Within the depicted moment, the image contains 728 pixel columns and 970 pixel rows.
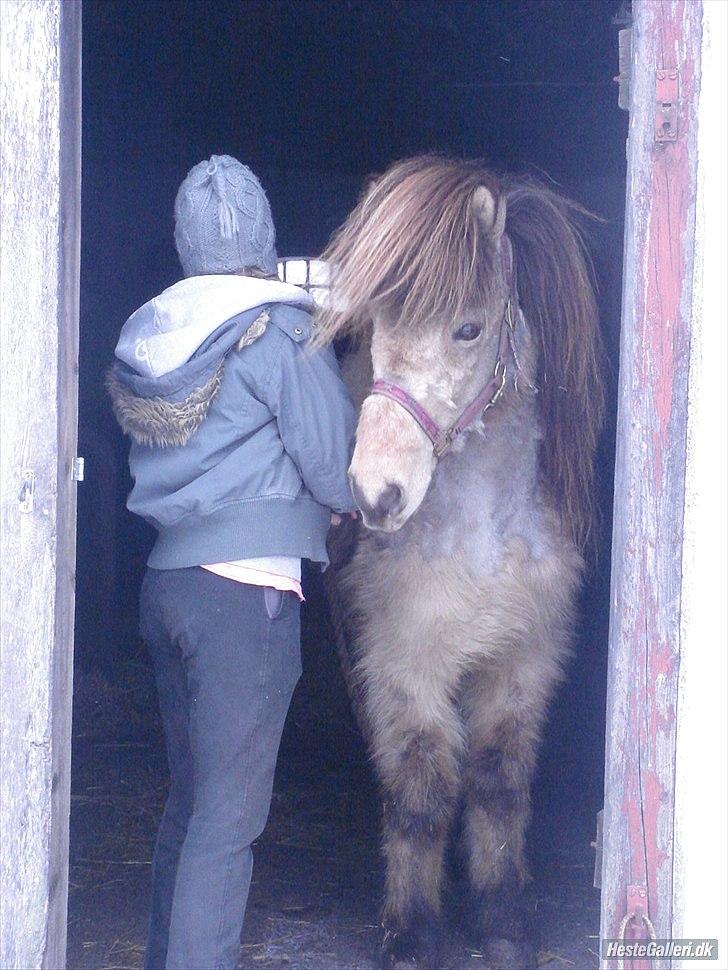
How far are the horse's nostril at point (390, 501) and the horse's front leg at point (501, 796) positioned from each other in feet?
2.98

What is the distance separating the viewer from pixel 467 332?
2.53 meters

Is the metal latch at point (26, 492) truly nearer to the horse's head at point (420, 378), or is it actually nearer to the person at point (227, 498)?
the person at point (227, 498)

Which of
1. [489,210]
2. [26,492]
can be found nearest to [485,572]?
[489,210]

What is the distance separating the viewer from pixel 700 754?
2.01 m

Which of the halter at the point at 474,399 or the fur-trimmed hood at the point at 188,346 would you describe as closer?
the fur-trimmed hood at the point at 188,346

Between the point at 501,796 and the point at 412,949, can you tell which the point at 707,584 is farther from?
the point at 412,949

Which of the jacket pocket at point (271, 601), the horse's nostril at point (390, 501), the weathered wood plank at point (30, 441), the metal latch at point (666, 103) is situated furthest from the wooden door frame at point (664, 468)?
the weathered wood plank at point (30, 441)

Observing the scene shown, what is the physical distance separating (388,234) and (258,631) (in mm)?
929

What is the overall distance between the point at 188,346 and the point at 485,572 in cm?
107

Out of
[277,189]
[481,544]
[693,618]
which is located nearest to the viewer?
[693,618]

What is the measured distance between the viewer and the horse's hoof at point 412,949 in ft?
9.31

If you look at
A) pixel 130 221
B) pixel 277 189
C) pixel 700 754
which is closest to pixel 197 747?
pixel 700 754

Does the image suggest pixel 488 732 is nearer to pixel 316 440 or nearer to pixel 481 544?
pixel 481 544

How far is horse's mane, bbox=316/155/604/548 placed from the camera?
244 cm
